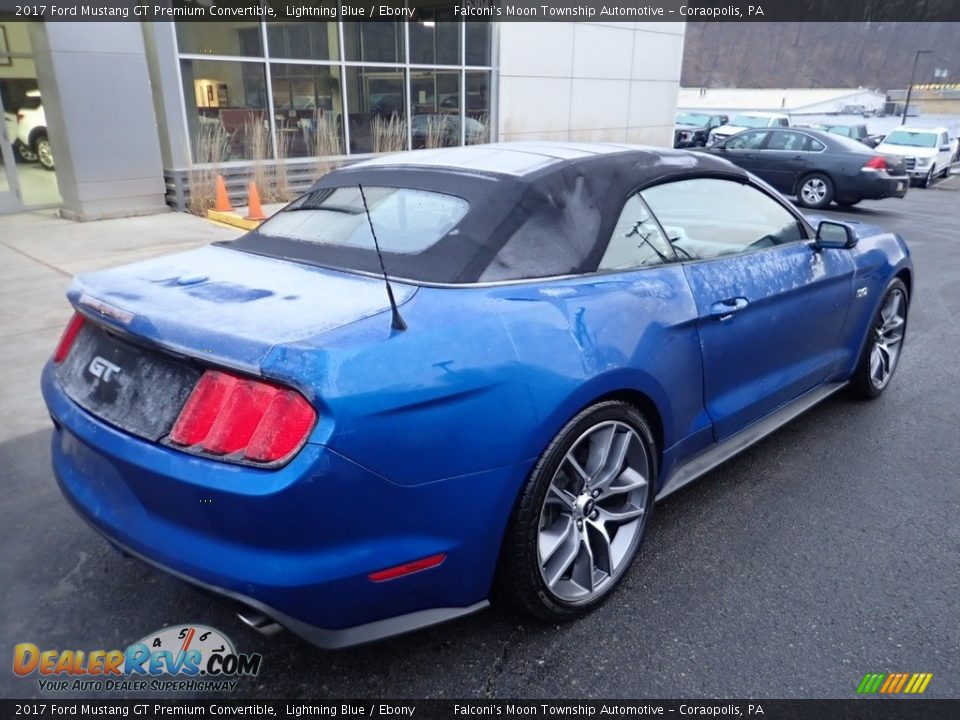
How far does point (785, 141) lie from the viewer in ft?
45.3

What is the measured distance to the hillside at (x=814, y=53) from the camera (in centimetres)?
9256

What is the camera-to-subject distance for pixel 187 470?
1.86 m

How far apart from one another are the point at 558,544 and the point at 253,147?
11.0 metres

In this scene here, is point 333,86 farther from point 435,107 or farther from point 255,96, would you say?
point 435,107

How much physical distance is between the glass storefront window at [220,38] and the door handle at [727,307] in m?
10.6

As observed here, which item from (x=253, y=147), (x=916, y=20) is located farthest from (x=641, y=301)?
(x=916, y=20)

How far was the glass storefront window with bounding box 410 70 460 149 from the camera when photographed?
47.2 feet

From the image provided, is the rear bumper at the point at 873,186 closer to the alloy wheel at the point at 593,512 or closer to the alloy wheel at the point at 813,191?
the alloy wheel at the point at 813,191

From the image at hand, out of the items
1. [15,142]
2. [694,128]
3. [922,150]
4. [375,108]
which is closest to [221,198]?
[15,142]

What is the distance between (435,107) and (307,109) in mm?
3076

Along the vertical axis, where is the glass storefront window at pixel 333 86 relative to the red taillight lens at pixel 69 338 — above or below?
above

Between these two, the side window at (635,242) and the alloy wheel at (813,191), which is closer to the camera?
the side window at (635,242)

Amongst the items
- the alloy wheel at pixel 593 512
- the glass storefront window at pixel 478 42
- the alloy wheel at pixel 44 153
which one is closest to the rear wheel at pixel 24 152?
the alloy wheel at pixel 44 153

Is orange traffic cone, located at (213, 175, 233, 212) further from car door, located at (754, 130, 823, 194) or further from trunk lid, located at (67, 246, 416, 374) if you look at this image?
car door, located at (754, 130, 823, 194)
